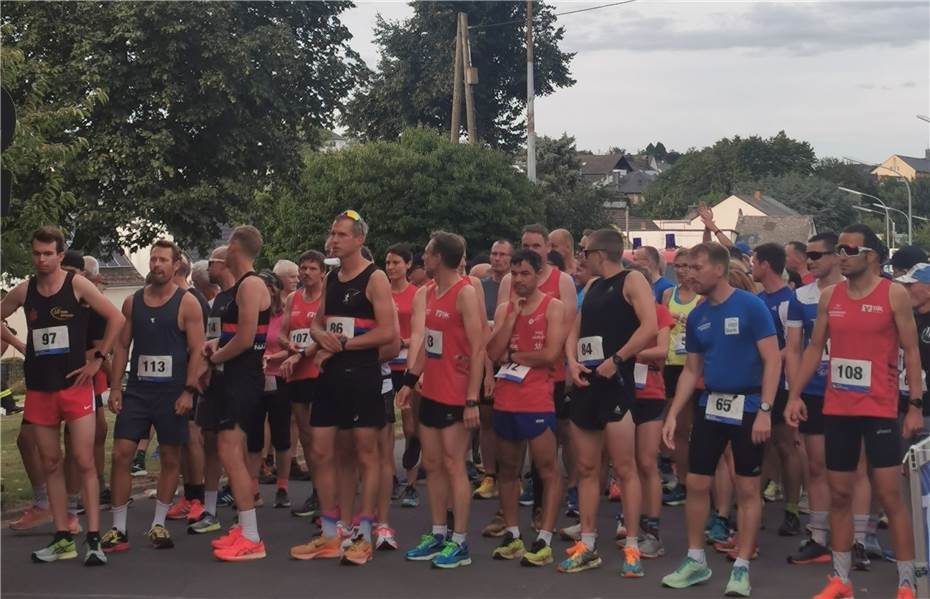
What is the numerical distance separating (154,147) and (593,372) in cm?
2054

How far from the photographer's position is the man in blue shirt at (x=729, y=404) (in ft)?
26.3

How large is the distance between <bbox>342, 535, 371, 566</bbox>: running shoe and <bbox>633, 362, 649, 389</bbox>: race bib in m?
2.17

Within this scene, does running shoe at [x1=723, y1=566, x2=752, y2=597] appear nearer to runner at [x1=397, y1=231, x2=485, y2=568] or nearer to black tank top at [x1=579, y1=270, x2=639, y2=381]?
black tank top at [x1=579, y1=270, x2=639, y2=381]

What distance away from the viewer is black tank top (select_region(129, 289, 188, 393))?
30.8 feet

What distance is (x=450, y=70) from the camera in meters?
60.5

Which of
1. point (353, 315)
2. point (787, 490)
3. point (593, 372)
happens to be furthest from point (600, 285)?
point (787, 490)

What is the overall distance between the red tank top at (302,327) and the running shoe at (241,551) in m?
1.73

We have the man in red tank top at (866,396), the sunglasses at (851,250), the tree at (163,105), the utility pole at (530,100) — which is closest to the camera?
the man in red tank top at (866,396)

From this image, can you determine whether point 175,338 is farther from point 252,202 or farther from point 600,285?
point 252,202

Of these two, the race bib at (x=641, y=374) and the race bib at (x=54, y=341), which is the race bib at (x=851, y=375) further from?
the race bib at (x=54, y=341)

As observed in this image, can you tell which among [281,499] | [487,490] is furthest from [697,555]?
[281,499]

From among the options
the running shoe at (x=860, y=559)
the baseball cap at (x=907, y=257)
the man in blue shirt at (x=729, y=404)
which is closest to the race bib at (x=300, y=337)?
the man in blue shirt at (x=729, y=404)

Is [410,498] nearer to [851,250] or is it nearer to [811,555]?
[811,555]

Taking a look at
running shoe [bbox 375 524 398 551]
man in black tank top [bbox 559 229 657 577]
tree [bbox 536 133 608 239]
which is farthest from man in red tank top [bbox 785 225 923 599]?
tree [bbox 536 133 608 239]
